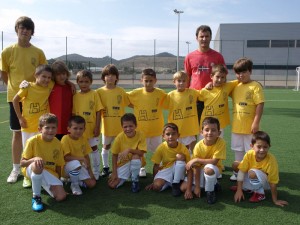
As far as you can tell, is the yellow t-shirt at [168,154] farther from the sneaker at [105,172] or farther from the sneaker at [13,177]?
the sneaker at [13,177]

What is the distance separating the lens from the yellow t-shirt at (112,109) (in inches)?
173

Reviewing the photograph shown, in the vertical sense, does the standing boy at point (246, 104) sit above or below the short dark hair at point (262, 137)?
above

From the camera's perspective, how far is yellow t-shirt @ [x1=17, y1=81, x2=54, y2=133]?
3.99 m

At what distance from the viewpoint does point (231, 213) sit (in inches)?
128

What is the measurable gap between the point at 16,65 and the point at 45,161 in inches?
55.0

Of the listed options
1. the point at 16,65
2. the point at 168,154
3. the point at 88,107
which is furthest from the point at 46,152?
the point at 168,154

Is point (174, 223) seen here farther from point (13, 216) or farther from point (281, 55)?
point (281, 55)

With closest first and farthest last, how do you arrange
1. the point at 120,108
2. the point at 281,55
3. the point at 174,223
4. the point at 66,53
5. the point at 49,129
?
the point at 174,223, the point at 49,129, the point at 120,108, the point at 66,53, the point at 281,55

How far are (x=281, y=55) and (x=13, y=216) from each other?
145 ft

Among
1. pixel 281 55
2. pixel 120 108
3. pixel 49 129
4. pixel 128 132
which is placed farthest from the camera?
pixel 281 55

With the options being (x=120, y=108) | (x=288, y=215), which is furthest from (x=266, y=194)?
(x=120, y=108)

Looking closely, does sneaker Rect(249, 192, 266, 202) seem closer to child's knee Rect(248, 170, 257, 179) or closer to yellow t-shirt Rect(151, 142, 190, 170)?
child's knee Rect(248, 170, 257, 179)

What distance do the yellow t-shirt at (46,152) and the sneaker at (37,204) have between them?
0.36m

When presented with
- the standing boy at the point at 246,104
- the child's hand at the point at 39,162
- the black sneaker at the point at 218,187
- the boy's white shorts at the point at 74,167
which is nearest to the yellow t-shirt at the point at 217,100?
the standing boy at the point at 246,104
